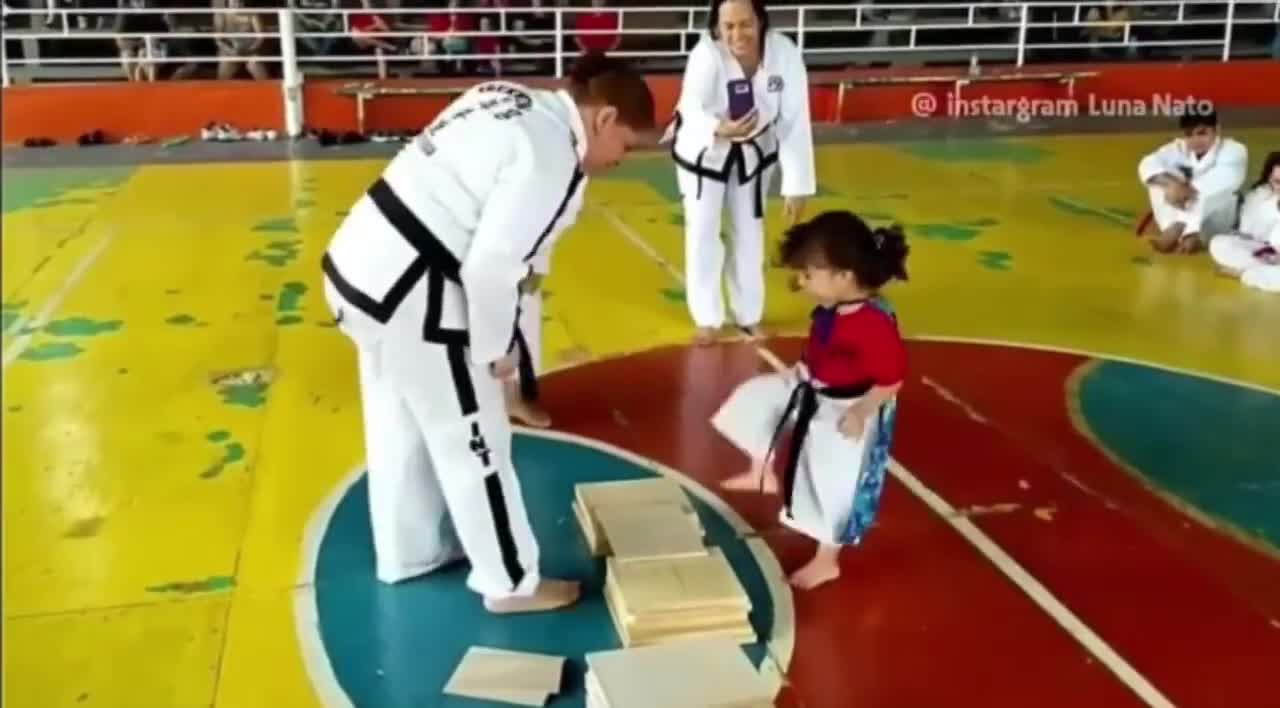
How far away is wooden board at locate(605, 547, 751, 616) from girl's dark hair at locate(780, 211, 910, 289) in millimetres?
858

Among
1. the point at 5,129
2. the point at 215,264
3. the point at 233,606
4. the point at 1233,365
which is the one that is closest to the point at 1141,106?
the point at 1233,365

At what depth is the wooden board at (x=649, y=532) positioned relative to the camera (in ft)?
12.3

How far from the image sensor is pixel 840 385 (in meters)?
3.72

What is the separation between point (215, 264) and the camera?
290 inches

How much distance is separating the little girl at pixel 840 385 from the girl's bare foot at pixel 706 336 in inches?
82.3

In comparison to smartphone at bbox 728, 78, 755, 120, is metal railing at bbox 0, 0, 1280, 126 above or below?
above

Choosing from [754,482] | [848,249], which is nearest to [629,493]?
[754,482]

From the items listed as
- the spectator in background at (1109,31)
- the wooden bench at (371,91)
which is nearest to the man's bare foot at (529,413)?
the wooden bench at (371,91)

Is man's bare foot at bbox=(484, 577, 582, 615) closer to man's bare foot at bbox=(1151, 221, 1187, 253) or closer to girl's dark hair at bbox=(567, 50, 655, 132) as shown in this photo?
girl's dark hair at bbox=(567, 50, 655, 132)

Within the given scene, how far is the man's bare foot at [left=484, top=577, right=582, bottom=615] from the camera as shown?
3.64 meters

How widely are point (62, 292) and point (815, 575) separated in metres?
4.60

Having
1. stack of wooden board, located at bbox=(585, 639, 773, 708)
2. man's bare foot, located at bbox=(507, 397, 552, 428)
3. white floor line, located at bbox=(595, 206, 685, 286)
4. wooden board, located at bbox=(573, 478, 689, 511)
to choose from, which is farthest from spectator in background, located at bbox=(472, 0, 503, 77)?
stack of wooden board, located at bbox=(585, 639, 773, 708)

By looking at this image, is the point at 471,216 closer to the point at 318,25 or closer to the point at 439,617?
the point at 439,617

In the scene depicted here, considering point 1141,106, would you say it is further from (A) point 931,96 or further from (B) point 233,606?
(B) point 233,606
